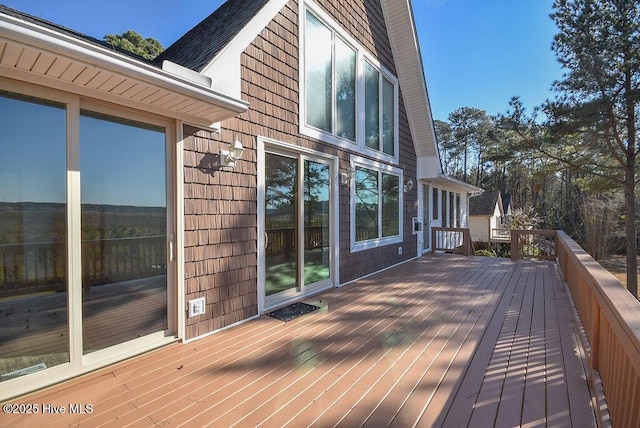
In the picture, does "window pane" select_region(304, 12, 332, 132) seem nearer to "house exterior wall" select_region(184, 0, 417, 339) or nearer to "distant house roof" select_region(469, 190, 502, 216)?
"house exterior wall" select_region(184, 0, 417, 339)

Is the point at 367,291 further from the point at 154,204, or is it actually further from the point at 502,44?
the point at 502,44

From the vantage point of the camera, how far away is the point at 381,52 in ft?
21.6

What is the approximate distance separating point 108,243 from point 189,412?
1511mm

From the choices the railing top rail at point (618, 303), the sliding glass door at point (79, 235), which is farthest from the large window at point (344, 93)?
the railing top rail at point (618, 303)

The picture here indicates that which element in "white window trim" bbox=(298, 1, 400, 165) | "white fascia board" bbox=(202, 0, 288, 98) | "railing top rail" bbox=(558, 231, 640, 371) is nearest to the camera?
"railing top rail" bbox=(558, 231, 640, 371)

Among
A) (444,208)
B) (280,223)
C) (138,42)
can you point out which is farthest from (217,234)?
(138,42)

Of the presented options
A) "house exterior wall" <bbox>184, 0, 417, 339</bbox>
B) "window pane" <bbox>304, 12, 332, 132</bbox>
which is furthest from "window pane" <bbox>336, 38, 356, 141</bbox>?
"house exterior wall" <bbox>184, 0, 417, 339</bbox>

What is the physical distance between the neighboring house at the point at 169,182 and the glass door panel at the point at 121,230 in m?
0.01

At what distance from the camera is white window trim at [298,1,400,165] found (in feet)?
14.5

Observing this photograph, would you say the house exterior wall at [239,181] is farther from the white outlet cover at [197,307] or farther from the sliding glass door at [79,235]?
the sliding glass door at [79,235]

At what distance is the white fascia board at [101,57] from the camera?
1.69 meters

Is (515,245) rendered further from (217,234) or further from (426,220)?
(217,234)

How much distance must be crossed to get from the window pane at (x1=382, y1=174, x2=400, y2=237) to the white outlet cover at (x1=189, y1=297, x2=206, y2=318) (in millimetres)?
4292

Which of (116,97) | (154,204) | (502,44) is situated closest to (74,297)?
(154,204)
